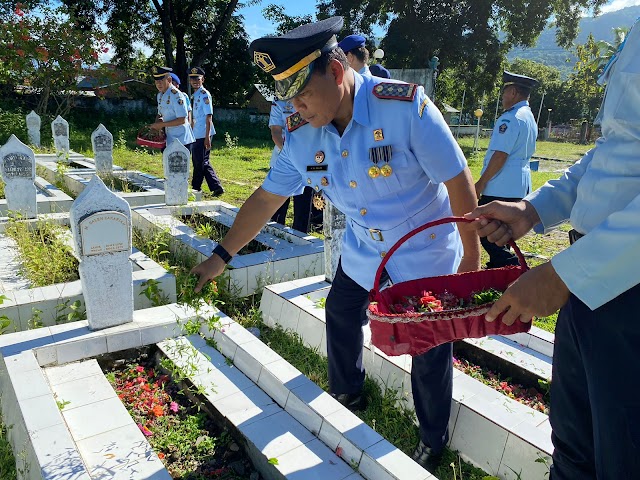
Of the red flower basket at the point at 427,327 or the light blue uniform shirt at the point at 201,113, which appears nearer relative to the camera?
the red flower basket at the point at 427,327

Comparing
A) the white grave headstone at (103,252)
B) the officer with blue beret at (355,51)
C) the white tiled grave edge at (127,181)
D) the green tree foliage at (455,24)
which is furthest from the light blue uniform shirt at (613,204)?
the green tree foliage at (455,24)

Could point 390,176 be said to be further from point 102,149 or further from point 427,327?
point 102,149

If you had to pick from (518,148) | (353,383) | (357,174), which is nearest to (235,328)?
(353,383)

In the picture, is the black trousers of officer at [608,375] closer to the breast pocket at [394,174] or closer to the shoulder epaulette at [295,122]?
the breast pocket at [394,174]

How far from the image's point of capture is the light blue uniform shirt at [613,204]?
1137mm

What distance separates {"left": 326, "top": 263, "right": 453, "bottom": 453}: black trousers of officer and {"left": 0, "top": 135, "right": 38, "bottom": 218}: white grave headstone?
4.37 metres

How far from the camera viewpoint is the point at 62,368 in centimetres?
288

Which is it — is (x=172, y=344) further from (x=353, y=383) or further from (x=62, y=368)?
(x=353, y=383)

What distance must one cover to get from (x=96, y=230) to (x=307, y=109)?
1711 mm

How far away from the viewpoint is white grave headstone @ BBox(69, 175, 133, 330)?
2.98m

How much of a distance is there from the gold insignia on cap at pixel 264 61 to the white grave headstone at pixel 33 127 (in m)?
12.1

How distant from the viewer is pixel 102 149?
27.1ft

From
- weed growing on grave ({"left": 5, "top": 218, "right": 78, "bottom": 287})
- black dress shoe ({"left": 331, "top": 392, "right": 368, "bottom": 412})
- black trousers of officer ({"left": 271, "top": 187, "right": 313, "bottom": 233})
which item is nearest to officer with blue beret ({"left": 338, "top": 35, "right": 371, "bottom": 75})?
black trousers of officer ({"left": 271, "top": 187, "right": 313, "bottom": 233})

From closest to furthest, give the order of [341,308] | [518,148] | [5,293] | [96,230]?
[341,308] < [96,230] < [5,293] < [518,148]
